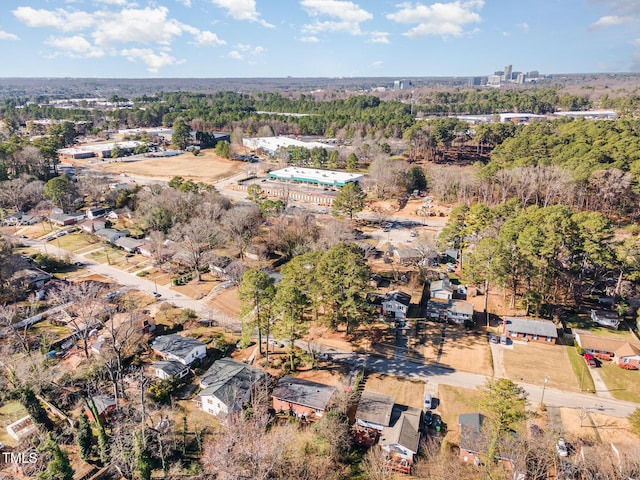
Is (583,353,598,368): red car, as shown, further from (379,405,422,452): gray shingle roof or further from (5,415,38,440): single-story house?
(5,415,38,440): single-story house

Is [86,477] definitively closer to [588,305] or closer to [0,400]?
[0,400]

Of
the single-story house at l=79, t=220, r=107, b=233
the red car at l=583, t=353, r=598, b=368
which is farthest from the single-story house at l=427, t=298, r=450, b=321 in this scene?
the single-story house at l=79, t=220, r=107, b=233

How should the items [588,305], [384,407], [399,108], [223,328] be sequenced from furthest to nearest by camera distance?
[399,108], [588,305], [223,328], [384,407]

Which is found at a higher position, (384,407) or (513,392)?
(513,392)

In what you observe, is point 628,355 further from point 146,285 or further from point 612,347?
point 146,285

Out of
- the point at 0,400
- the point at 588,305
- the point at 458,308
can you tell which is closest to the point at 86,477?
the point at 0,400

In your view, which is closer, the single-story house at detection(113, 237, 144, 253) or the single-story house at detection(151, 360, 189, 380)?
the single-story house at detection(151, 360, 189, 380)
